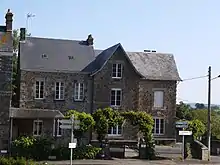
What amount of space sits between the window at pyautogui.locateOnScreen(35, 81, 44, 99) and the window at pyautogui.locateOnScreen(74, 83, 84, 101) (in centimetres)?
322

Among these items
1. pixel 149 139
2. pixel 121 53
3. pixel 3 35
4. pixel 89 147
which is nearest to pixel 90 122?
pixel 89 147

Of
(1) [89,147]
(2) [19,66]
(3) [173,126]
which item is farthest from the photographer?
(3) [173,126]

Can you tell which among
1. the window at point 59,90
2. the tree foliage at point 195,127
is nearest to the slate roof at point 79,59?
the window at point 59,90

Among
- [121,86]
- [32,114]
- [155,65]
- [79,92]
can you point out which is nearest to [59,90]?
[79,92]

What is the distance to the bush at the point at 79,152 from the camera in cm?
3547

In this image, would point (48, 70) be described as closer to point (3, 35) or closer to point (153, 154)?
point (3, 35)

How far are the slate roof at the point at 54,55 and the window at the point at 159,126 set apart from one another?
9.53 meters

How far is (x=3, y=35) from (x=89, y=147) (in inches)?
421

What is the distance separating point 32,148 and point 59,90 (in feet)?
43.0

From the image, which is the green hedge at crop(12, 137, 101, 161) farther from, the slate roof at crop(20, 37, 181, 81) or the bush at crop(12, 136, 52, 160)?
the slate roof at crop(20, 37, 181, 81)

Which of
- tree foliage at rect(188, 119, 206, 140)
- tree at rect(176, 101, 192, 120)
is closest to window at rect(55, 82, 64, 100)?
tree foliage at rect(188, 119, 206, 140)

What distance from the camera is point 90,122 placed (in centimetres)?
3756

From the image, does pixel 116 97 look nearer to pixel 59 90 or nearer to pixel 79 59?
pixel 79 59

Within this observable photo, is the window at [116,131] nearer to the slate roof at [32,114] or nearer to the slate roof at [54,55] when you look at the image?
the slate roof at [54,55]
